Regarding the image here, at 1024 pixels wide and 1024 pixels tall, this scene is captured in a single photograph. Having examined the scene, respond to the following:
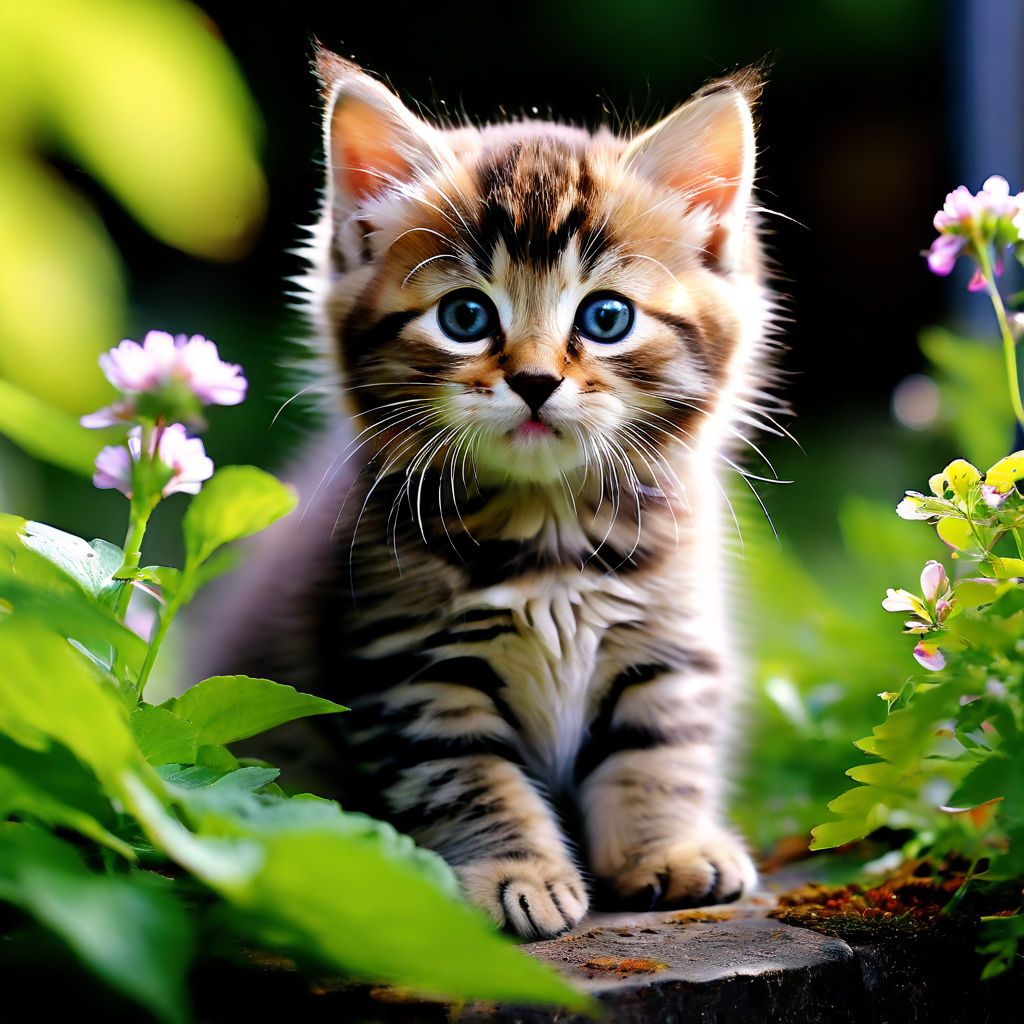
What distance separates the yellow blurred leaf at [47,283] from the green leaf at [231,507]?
257 mm

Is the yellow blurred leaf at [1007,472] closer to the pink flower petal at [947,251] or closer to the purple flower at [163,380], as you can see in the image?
the pink flower petal at [947,251]

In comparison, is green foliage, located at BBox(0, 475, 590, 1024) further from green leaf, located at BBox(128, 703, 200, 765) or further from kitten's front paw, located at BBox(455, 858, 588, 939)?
kitten's front paw, located at BBox(455, 858, 588, 939)

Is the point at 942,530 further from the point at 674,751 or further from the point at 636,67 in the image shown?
the point at 636,67

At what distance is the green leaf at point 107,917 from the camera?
617 millimetres

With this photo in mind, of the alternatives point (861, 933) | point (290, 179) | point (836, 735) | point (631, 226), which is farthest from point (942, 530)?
point (290, 179)

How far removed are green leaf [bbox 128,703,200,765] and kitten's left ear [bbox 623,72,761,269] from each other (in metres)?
0.75

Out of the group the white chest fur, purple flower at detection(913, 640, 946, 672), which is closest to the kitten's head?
the white chest fur

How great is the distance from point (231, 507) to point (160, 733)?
180mm

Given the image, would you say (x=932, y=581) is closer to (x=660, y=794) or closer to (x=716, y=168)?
(x=660, y=794)

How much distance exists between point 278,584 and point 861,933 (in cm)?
75

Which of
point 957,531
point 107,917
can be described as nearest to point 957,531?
point 957,531

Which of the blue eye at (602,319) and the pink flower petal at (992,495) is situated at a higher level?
the blue eye at (602,319)

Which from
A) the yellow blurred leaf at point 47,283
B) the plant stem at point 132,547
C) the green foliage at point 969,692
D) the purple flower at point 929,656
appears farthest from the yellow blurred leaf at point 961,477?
the yellow blurred leaf at point 47,283

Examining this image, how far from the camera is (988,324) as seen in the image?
2.45 metres
